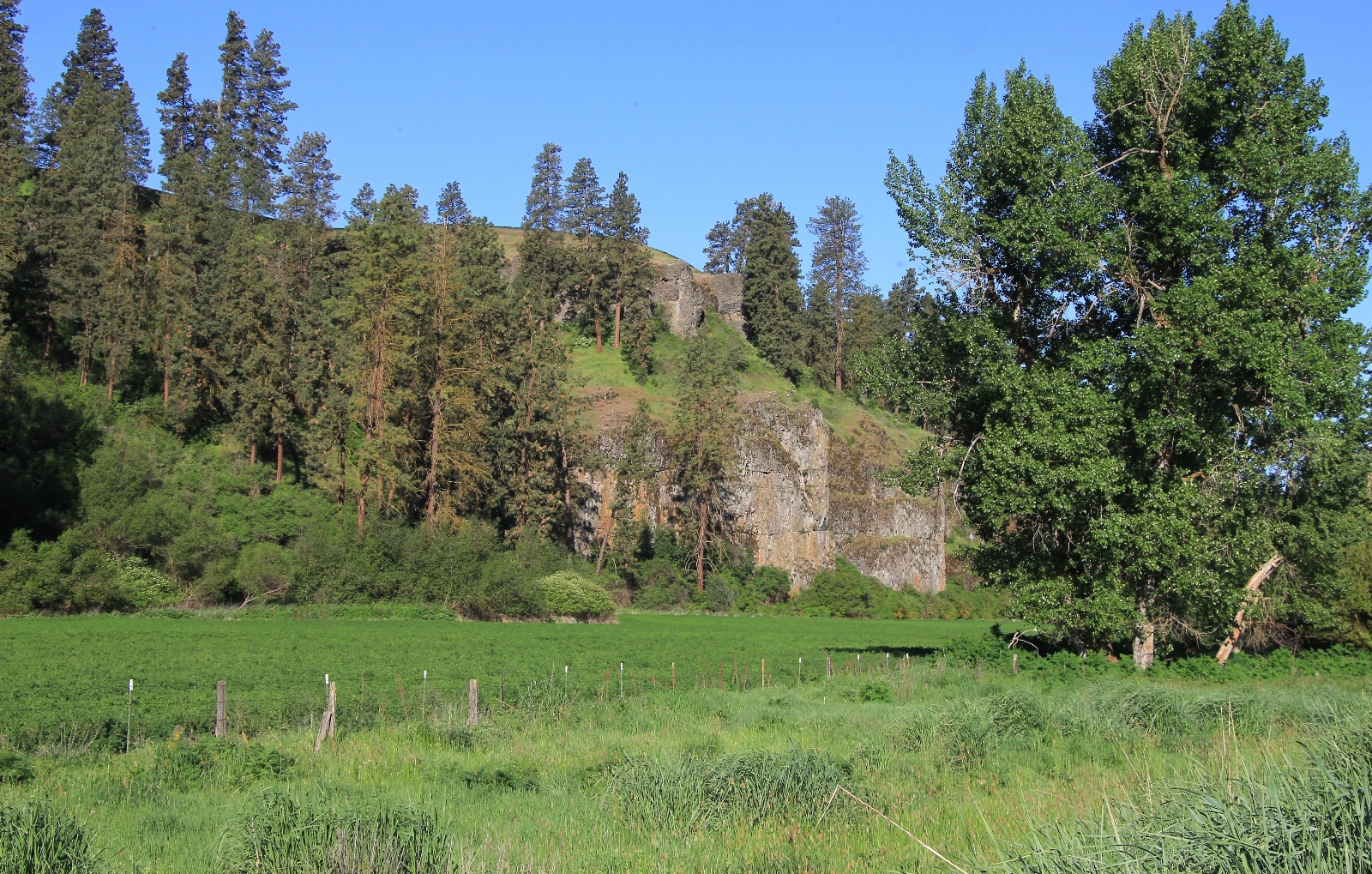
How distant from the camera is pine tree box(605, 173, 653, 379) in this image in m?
85.1

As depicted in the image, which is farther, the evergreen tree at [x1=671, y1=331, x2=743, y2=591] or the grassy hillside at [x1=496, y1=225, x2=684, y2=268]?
the grassy hillside at [x1=496, y1=225, x2=684, y2=268]

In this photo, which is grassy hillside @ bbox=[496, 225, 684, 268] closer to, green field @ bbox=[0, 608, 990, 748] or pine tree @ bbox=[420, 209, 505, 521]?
pine tree @ bbox=[420, 209, 505, 521]

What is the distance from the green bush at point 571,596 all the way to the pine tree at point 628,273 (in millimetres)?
33206

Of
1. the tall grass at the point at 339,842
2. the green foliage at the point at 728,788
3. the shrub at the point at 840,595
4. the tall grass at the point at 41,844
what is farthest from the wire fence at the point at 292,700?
the shrub at the point at 840,595

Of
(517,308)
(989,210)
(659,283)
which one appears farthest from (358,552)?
(659,283)

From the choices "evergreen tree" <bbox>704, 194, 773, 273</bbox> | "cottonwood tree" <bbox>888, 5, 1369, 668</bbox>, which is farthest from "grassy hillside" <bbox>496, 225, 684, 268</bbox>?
"cottonwood tree" <bbox>888, 5, 1369, 668</bbox>

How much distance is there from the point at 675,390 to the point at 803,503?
15.4 meters

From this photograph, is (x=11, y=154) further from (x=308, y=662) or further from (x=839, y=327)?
(x=839, y=327)

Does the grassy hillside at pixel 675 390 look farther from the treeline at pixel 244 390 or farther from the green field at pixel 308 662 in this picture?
the green field at pixel 308 662

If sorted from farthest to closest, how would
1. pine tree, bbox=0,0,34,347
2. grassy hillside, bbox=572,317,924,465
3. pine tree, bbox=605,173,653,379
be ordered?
1. pine tree, bbox=605,173,653,379
2. grassy hillside, bbox=572,317,924,465
3. pine tree, bbox=0,0,34,347

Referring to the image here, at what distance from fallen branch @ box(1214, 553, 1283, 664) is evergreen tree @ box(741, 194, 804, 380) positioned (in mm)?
64001

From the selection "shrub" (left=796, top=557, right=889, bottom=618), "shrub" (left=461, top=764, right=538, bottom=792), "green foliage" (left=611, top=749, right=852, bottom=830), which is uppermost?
"green foliage" (left=611, top=749, right=852, bottom=830)

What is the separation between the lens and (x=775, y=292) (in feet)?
312

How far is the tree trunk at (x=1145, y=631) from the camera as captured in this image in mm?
26125
